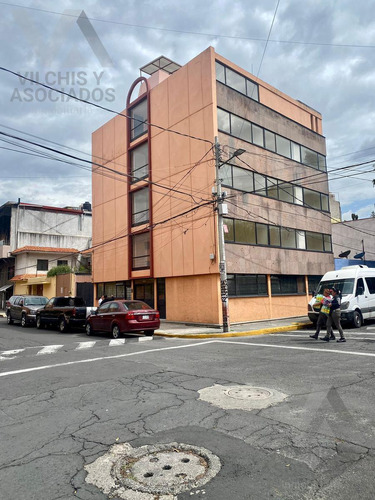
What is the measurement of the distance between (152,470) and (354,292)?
14154 mm

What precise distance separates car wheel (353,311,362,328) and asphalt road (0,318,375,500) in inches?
261

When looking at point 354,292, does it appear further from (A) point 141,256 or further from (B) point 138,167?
(B) point 138,167

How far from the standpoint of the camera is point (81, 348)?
1171 centimetres

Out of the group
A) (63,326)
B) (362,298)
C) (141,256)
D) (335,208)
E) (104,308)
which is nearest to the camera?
(104,308)

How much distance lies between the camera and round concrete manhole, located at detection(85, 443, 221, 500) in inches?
121

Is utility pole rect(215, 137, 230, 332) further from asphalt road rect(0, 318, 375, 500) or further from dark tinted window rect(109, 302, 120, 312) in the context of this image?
asphalt road rect(0, 318, 375, 500)

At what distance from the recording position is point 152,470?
11.1 ft

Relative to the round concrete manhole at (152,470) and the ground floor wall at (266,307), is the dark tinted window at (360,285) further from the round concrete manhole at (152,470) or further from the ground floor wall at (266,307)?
the round concrete manhole at (152,470)

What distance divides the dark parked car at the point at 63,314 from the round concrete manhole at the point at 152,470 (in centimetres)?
1369

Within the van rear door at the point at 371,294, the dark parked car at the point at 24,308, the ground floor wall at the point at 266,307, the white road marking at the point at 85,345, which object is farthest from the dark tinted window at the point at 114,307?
the van rear door at the point at 371,294

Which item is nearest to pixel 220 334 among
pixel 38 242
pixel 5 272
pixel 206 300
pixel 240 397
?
pixel 206 300

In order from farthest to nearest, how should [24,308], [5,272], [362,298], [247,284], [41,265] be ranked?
[5,272] < [41,265] < [24,308] < [247,284] < [362,298]

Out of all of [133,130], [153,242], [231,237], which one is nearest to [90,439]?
[231,237]

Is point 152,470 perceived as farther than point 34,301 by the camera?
No
